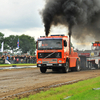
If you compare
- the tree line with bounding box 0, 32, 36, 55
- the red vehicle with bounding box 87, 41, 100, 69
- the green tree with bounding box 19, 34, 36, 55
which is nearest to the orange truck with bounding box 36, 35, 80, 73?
the red vehicle with bounding box 87, 41, 100, 69

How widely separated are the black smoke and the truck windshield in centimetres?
423

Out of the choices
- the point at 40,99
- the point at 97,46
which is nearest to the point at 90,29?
the point at 97,46

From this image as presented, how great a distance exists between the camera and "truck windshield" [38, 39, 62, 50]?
17.8 metres

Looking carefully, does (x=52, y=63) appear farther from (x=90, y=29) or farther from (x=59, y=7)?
(x=90, y=29)

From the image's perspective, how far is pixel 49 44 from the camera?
17891mm

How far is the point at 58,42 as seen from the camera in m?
17.8

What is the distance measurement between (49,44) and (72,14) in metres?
5.77

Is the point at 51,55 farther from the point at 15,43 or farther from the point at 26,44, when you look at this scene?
the point at 26,44

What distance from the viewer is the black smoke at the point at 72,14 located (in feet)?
71.6

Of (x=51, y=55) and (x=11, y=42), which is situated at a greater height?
(x=11, y=42)

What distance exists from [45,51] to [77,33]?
7168 millimetres

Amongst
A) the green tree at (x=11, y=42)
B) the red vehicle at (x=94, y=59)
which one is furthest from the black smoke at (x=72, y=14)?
the green tree at (x=11, y=42)

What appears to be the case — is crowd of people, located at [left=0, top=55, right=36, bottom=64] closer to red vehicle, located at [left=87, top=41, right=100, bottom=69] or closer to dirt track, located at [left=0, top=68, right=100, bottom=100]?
red vehicle, located at [left=87, top=41, right=100, bottom=69]

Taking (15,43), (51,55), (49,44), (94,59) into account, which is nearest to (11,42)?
(15,43)
